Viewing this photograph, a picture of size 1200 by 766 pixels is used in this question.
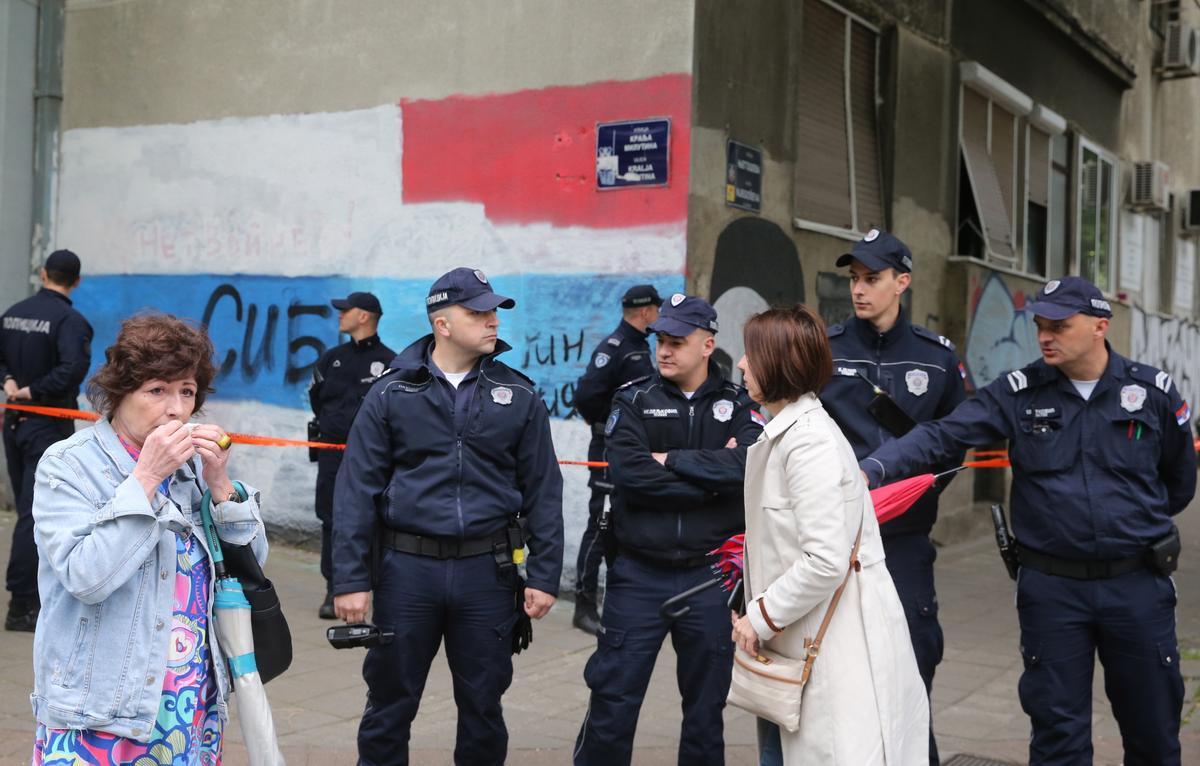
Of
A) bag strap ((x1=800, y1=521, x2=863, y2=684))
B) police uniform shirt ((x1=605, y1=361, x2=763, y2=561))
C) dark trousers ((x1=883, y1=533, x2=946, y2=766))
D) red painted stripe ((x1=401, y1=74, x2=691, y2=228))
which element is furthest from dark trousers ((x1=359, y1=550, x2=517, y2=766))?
red painted stripe ((x1=401, y1=74, x2=691, y2=228))

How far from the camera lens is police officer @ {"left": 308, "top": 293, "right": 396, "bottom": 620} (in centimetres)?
757

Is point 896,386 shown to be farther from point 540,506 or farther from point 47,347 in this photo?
point 47,347

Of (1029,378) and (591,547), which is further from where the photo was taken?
(591,547)

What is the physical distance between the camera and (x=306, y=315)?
9.54m

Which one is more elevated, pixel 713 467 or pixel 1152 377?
pixel 1152 377

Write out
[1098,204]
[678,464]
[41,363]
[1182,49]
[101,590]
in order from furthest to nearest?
[1182,49] → [1098,204] → [41,363] → [678,464] → [101,590]

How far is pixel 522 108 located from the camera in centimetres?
850

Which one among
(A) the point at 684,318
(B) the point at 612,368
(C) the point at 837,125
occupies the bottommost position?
(B) the point at 612,368

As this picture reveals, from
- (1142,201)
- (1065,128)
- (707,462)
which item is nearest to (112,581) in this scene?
(707,462)

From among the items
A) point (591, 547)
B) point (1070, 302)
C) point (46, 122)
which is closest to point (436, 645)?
point (1070, 302)

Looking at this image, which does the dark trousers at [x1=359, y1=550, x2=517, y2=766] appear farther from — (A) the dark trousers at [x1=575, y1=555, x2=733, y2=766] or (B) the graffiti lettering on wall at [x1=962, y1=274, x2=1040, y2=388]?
(B) the graffiti lettering on wall at [x1=962, y1=274, x2=1040, y2=388]

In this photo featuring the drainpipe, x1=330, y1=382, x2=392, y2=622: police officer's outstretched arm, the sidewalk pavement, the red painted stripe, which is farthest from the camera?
the drainpipe

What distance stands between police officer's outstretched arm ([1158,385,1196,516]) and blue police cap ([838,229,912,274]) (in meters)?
1.11

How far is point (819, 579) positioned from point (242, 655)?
1.53 meters
